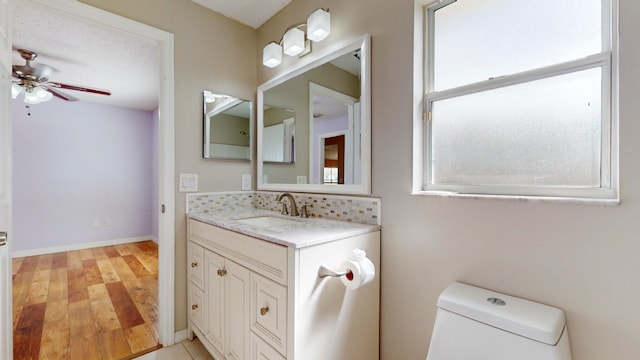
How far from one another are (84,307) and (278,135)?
217 cm

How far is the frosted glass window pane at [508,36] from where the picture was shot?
93 centimetres

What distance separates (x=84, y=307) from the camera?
2.24 meters

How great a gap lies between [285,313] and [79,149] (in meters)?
4.66

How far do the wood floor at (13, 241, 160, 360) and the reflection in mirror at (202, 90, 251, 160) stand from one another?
1362 millimetres

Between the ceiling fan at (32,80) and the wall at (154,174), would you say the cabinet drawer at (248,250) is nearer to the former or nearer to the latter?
the ceiling fan at (32,80)

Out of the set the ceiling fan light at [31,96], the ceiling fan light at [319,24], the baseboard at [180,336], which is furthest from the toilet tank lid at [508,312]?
the ceiling fan light at [31,96]

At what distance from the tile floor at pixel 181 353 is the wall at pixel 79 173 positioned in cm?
350

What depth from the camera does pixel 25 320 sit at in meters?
2.00

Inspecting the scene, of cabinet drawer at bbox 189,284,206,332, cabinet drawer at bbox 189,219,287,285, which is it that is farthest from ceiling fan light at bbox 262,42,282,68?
cabinet drawer at bbox 189,284,206,332

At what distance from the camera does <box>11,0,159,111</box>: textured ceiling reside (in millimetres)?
1945

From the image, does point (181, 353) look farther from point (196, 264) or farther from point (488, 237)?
point (488, 237)

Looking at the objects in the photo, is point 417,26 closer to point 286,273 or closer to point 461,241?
point 461,241

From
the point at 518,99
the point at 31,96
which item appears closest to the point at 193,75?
the point at 518,99

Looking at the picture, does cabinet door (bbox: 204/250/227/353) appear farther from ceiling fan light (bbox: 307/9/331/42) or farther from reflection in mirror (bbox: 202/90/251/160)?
ceiling fan light (bbox: 307/9/331/42)
